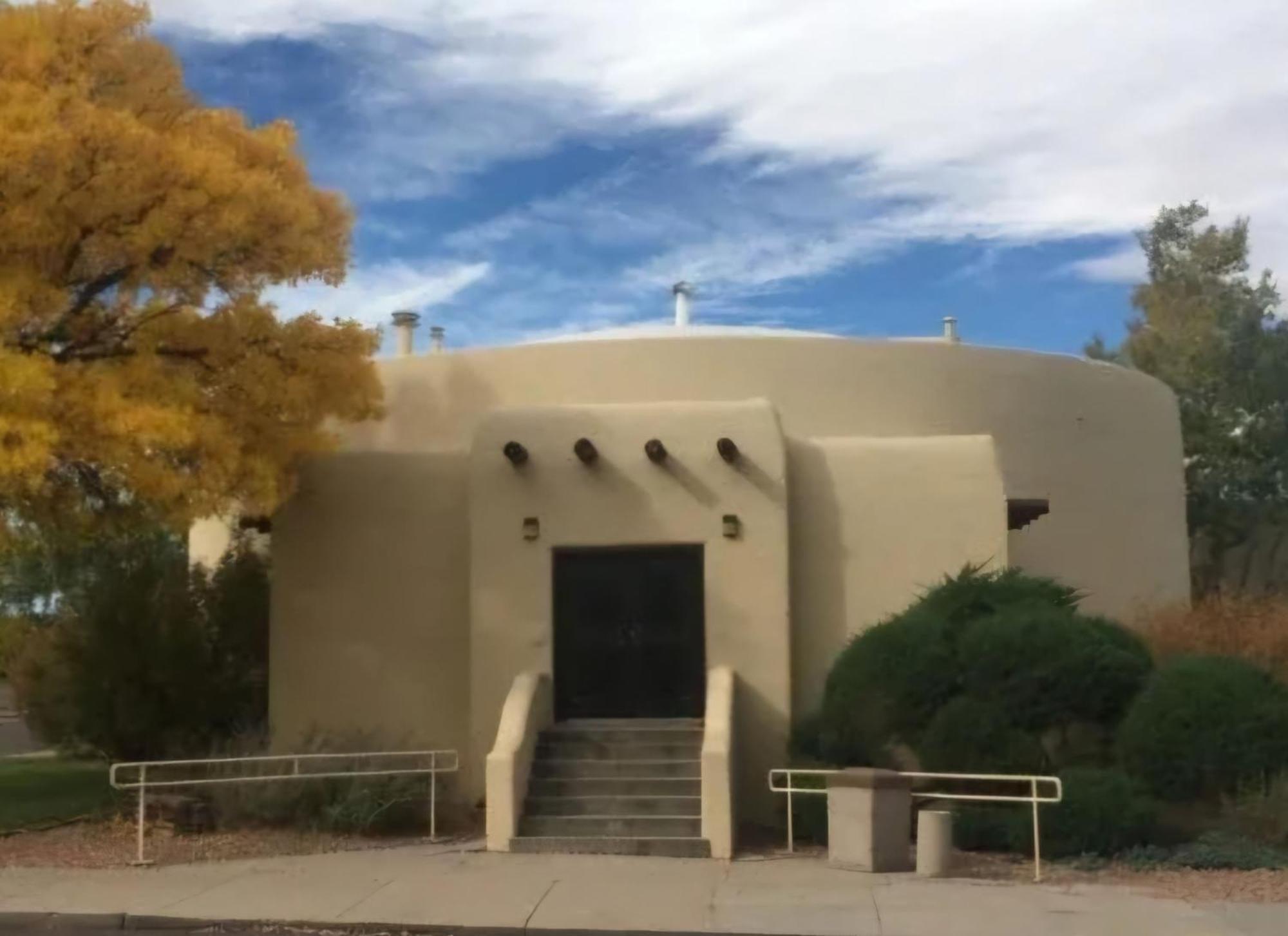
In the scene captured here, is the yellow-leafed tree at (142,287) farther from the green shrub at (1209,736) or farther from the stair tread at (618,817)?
the green shrub at (1209,736)

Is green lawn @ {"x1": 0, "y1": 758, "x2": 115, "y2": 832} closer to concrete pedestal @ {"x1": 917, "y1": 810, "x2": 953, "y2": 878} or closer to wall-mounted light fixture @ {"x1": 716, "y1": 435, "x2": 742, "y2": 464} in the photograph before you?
wall-mounted light fixture @ {"x1": 716, "y1": 435, "x2": 742, "y2": 464}

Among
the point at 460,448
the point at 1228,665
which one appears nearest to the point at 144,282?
the point at 460,448

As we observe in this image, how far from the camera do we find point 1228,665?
12.4 meters

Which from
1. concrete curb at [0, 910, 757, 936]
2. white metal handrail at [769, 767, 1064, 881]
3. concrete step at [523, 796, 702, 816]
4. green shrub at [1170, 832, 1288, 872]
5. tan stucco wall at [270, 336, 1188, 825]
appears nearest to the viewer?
concrete curb at [0, 910, 757, 936]

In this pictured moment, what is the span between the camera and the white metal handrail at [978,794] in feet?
37.8

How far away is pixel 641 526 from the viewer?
49.1ft

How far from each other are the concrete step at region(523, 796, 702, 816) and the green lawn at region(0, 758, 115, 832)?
15.8ft

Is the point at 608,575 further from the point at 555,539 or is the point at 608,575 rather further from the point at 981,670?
the point at 981,670

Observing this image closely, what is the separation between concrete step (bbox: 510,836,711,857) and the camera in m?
12.7

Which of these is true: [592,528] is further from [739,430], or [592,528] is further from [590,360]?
[590,360]

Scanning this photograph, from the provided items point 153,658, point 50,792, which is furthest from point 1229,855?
point 50,792

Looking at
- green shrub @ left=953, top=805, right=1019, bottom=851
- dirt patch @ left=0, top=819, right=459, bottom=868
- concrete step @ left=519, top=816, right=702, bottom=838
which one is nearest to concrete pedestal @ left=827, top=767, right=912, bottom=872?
green shrub @ left=953, top=805, right=1019, bottom=851

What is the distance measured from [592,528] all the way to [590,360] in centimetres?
318

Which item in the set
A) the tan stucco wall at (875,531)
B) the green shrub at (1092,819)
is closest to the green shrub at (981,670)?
the green shrub at (1092,819)
